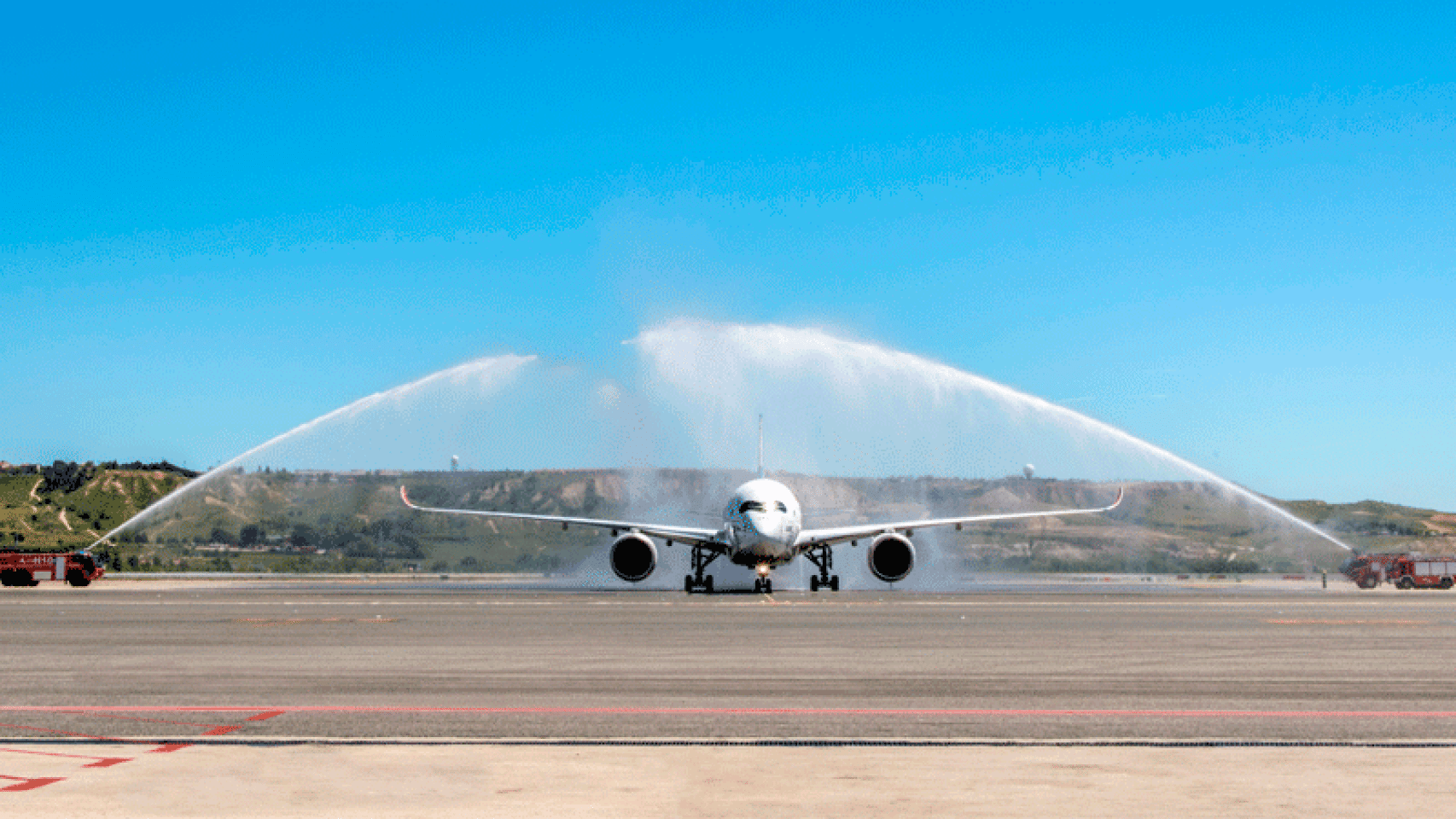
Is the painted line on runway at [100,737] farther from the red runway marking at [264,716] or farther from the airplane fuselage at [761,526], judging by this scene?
the airplane fuselage at [761,526]

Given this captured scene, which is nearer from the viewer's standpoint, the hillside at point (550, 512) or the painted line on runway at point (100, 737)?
the painted line on runway at point (100, 737)

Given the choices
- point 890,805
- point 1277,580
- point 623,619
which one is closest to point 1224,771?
point 890,805

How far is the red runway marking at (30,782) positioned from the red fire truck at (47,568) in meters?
58.4

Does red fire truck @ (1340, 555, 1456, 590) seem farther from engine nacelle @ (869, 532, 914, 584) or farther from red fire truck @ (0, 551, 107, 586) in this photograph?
red fire truck @ (0, 551, 107, 586)

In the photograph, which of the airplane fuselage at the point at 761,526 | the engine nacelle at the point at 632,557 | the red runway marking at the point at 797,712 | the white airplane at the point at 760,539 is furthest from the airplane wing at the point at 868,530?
the red runway marking at the point at 797,712

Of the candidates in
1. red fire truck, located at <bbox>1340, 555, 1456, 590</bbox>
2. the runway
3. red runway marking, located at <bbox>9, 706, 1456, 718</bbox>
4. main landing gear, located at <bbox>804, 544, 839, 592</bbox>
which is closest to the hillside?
main landing gear, located at <bbox>804, 544, 839, 592</bbox>

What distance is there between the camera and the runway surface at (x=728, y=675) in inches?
501

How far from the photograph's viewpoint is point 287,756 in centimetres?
1055

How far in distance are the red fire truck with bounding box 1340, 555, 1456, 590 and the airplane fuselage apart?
1588 inches

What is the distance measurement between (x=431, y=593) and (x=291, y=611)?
545 inches

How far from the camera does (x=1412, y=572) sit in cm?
6838

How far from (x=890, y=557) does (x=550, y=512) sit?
4284 inches

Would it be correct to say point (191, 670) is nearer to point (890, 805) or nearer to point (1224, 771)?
point (890, 805)

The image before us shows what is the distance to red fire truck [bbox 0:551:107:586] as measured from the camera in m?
60.4
